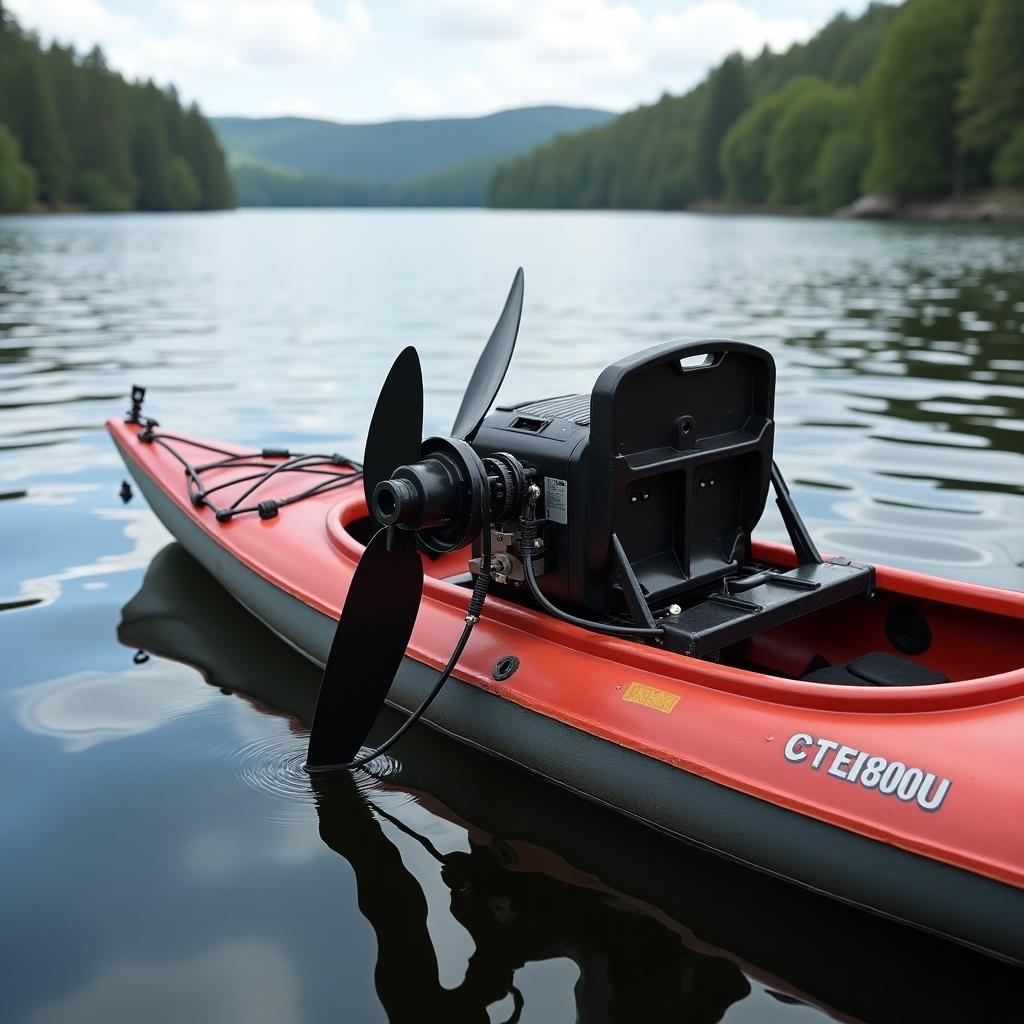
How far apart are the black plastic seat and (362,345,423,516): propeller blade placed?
1.75 meters

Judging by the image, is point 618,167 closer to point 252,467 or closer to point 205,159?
point 205,159

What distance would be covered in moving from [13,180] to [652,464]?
79.3m

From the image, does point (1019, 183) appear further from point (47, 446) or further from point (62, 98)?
point (62, 98)

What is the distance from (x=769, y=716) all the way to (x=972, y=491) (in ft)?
17.0

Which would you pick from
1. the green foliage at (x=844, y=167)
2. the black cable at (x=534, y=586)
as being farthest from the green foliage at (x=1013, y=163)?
the black cable at (x=534, y=586)

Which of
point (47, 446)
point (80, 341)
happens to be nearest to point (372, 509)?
point (47, 446)

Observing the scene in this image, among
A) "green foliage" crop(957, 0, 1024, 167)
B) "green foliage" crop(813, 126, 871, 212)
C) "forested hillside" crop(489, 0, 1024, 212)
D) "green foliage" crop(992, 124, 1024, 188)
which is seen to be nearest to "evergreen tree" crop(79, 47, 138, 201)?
"forested hillside" crop(489, 0, 1024, 212)

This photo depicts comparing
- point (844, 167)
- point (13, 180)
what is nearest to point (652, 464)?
point (844, 167)

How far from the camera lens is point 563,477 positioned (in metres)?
4.03

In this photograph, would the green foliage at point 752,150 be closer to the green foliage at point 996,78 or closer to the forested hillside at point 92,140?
the green foliage at point 996,78

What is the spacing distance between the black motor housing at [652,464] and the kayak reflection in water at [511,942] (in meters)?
1.06

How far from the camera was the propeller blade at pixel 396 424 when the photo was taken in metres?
4.10

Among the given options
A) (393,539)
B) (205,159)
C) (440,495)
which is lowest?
(205,159)

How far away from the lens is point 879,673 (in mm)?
4258
